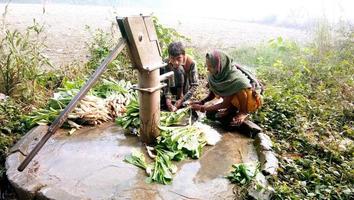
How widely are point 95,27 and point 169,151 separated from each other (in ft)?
25.2

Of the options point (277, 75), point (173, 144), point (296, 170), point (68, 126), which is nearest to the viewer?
point (296, 170)

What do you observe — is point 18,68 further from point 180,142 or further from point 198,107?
point 180,142

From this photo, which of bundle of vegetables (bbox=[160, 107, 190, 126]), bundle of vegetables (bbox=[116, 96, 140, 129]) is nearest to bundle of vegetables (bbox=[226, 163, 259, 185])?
bundle of vegetables (bbox=[160, 107, 190, 126])

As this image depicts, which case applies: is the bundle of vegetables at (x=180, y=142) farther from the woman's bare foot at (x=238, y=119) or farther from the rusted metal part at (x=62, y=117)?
the rusted metal part at (x=62, y=117)

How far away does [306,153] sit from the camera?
381cm

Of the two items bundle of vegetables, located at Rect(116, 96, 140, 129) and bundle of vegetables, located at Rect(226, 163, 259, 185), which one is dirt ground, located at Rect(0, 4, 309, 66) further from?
bundle of vegetables, located at Rect(226, 163, 259, 185)

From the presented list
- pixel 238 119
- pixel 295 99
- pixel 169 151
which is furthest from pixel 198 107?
pixel 295 99

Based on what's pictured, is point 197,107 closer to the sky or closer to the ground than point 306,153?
closer to the sky

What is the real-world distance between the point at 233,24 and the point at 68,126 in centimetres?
986

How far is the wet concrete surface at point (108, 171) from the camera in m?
2.90

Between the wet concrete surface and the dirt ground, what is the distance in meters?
3.40

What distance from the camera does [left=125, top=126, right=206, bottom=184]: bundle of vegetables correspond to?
314 cm

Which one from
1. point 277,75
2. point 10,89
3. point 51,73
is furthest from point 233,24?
point 10,89

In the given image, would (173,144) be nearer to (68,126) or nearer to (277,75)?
(68,126)
